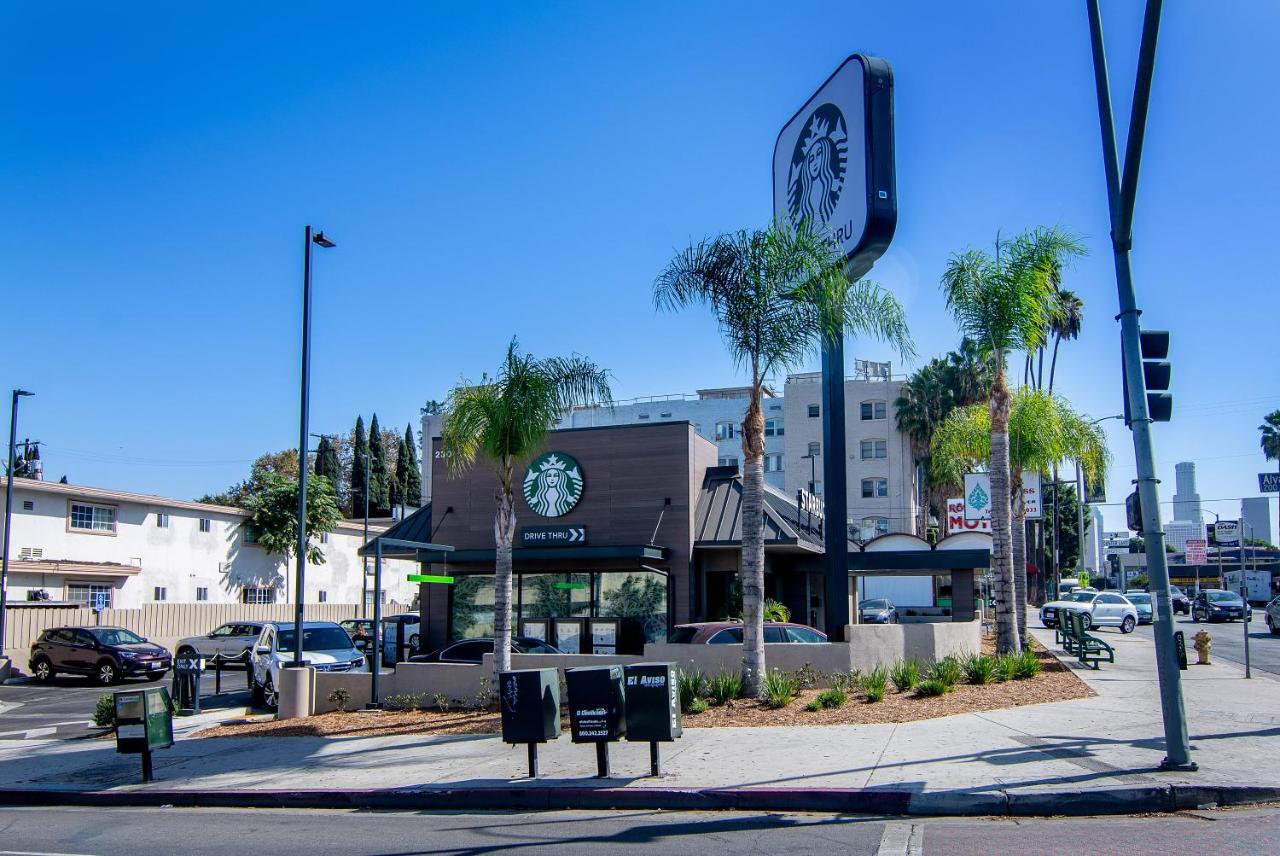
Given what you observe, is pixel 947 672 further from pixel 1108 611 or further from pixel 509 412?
pixel 1108 611

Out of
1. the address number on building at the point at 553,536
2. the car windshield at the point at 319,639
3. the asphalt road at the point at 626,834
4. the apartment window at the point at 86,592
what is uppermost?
the address number on building at the point at 553,536

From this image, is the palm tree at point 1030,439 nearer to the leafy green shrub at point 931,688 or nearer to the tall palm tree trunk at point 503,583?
the leafy green shrub at point 931,688

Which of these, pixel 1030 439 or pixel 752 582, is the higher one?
pixel 1030 439

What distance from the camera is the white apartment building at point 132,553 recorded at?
36781 millimetres

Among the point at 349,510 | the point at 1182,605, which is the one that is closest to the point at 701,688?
the point at 1182,605

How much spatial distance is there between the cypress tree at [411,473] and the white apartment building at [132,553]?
97.3ft

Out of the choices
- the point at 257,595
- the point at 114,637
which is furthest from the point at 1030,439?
the point at 257,595

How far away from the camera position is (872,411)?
208 ft

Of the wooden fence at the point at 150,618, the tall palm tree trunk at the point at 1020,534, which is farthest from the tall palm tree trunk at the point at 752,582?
the wooden fence at the point at 150,618

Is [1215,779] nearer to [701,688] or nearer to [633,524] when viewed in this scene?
[701,688]

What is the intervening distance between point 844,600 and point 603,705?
8931 millimetres

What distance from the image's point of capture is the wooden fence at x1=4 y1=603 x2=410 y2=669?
33.8 meters

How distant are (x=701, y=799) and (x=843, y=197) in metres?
12.6

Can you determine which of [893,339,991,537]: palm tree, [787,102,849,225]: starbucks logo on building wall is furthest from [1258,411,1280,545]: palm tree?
[787,102,849,225]: starbucks logo on building wall
